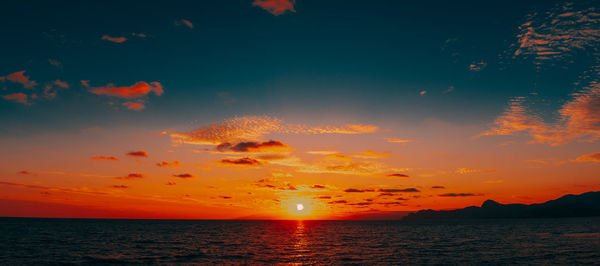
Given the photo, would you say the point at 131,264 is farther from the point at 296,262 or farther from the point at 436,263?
the point at 436,263

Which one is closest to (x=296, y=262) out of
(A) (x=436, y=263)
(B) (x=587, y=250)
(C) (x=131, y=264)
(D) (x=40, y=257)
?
(A) (x=436, y=263)

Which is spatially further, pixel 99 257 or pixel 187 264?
pixel 99 257

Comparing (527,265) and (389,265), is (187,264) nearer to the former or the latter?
(389,265)

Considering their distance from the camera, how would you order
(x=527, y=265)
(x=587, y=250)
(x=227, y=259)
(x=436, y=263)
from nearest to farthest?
(x=527, y=265) → (x=436, y=263) → (x=227, y=259) → (x=587, y=250)

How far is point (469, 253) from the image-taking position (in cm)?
6009

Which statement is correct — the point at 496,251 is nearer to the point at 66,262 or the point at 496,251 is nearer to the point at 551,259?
the point at 551,259

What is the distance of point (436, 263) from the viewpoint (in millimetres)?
49312

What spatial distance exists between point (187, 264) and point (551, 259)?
52.9 metres

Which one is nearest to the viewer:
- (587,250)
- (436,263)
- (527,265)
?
(527,265)

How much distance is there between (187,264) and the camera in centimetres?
4912

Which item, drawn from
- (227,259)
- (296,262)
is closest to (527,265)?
(296,262)

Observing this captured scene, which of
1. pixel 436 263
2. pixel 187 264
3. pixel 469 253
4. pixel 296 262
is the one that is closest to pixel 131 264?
pixel 187 264

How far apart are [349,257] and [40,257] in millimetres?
51170

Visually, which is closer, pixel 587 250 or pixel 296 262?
pixel 296 262
